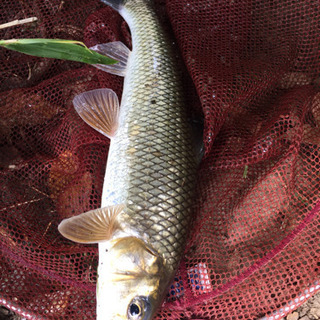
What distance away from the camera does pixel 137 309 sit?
1620 mm

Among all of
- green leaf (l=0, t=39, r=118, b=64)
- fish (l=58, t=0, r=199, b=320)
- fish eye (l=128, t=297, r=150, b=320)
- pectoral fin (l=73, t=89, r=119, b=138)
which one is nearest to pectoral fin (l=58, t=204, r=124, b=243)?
fish (l=58, t=0, r=199, b=320)

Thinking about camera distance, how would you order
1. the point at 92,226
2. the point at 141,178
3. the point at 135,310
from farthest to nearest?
1. the point at 141,178
2. the point at 92,226
3. the point at 135,310

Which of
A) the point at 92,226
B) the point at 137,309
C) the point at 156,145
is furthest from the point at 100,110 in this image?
the point at 137,309

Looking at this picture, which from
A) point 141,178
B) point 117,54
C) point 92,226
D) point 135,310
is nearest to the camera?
point 135,310

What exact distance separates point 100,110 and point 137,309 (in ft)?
3.73

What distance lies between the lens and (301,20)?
92.1 inches

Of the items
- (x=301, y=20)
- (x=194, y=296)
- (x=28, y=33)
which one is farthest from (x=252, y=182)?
(x=28, y=33)

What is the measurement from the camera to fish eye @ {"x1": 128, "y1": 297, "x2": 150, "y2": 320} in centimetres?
162

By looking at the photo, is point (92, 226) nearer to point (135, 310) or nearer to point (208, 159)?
point (135, 310)

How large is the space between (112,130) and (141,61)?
48 centimetres

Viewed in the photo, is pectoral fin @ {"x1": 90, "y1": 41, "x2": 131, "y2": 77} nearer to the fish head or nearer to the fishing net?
the fishing net

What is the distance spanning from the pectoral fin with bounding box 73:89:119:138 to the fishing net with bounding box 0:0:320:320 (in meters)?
0.12

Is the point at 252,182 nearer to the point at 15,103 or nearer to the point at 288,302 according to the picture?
the point at 288,302

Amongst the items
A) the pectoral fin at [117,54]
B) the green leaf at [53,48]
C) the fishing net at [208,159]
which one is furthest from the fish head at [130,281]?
the pectoral fin at [117,54]
